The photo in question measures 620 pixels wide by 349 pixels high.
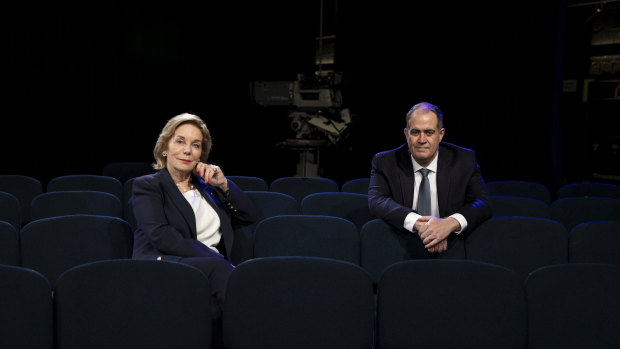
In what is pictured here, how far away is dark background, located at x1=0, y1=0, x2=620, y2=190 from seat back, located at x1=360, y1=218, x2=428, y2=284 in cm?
306

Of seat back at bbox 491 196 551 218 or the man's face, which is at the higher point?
the man's face

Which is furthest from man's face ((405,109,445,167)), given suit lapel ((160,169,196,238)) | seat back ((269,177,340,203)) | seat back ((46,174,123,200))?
seat back ((46,174,123,200))

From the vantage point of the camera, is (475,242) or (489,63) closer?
(475,242)

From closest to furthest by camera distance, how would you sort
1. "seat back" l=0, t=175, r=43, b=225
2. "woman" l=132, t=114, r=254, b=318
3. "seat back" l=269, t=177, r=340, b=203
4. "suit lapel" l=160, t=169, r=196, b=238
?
"woman" l=132, t=114, r=254, b=318
"suit lapel" l=160, t=169, r=196, b=238
"seat back" l=0, t=175, r=43, b=225
"seat back" l=269, t=177, r=340, b=203

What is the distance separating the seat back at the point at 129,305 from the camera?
1.48 metres

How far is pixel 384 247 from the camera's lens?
224 centimetres

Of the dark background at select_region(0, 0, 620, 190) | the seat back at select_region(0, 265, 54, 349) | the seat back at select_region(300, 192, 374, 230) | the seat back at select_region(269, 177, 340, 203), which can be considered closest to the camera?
the seat back at select_region(0, 265, 54, 349)

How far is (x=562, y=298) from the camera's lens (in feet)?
5.08

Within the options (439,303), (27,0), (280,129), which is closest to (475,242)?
(439,303)

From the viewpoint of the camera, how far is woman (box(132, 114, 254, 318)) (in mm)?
1948

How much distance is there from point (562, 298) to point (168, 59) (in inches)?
224

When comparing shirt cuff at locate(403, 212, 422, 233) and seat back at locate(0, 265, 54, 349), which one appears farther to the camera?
shirt cuff at locate(403, 212, 422, 233)

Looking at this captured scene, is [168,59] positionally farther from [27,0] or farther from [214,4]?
[27,0]

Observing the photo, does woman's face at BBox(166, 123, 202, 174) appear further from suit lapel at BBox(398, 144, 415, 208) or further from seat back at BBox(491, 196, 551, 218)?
seat back at BBox(491, 196, 551, 218)
